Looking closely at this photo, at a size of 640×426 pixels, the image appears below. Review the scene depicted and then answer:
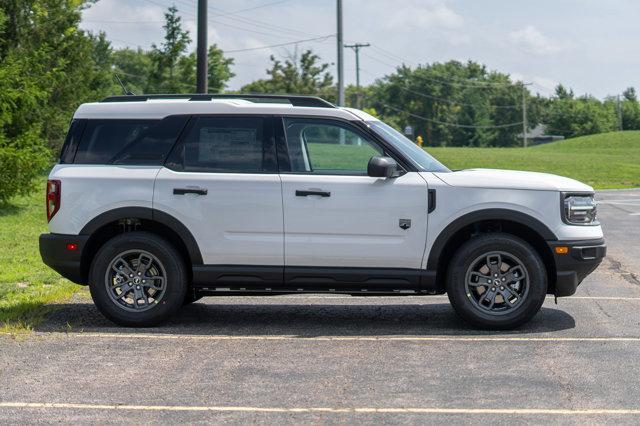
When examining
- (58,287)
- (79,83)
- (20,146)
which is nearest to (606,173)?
(79,83)

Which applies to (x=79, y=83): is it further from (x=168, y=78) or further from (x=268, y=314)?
(x=268, y=314)

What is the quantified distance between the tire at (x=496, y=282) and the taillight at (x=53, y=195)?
3345mm

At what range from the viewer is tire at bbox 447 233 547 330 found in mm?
8305

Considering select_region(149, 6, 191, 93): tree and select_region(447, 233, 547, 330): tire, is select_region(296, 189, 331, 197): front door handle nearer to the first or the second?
select_region(447, 233, 547, 330): tire

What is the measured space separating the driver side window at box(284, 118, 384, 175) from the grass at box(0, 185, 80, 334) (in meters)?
2.65

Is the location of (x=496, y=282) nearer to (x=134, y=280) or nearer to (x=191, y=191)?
(x=191, y=191)

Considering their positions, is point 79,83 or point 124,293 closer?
point 124,293

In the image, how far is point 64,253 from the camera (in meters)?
8.59

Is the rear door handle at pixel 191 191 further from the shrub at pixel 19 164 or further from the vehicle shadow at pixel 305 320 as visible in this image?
the shrub at pixel 19 164

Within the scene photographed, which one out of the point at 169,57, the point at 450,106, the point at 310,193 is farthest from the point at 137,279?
the point at 450,106

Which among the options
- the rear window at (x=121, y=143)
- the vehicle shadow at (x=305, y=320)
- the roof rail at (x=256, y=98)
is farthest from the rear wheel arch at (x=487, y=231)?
the rear window at (x=121, y=143)

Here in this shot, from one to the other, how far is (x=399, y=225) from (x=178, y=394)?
279 centimetres

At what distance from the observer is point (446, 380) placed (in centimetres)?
660

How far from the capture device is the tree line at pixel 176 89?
822 inches
